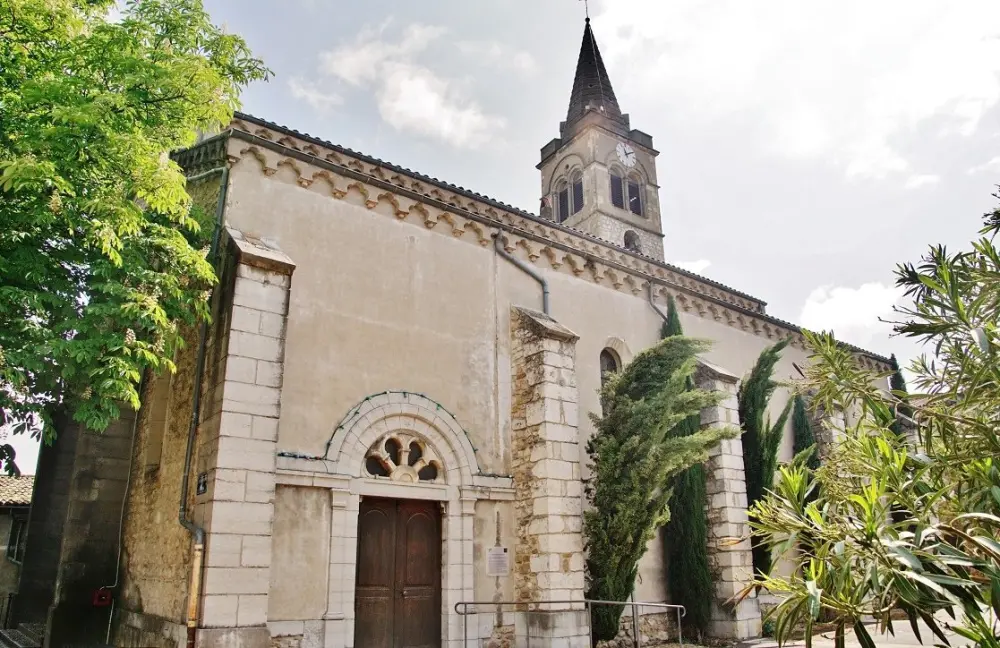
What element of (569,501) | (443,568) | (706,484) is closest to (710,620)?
(706,484)

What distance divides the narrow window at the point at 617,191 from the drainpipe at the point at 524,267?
16722 millimetres

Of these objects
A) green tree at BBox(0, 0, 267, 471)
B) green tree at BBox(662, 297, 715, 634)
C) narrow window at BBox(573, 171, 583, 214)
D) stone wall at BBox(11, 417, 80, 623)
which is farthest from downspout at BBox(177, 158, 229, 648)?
narrow window at BBox(573, 171, 583, 214)

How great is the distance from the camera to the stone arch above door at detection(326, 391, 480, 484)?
9722 mm

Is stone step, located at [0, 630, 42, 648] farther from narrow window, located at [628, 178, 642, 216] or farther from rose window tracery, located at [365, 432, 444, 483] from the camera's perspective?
narrow window, located at [628, 178, 642, 216]

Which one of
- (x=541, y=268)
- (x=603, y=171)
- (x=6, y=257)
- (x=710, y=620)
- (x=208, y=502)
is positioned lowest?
(x=710, y=620)

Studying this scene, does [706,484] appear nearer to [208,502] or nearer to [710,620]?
[710,620]

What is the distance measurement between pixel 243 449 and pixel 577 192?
23.5m

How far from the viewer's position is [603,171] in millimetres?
28812

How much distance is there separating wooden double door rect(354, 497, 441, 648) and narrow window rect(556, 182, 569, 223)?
70.4ft

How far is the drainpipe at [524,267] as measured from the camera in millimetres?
12812

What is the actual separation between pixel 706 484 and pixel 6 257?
1202 cm

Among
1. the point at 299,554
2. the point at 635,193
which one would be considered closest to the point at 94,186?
the point at 299,554

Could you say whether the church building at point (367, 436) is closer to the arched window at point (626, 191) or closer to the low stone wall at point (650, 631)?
the low stone wall at point (650, 631)

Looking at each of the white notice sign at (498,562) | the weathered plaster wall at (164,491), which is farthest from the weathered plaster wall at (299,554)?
the white notice sign at (498,562)
